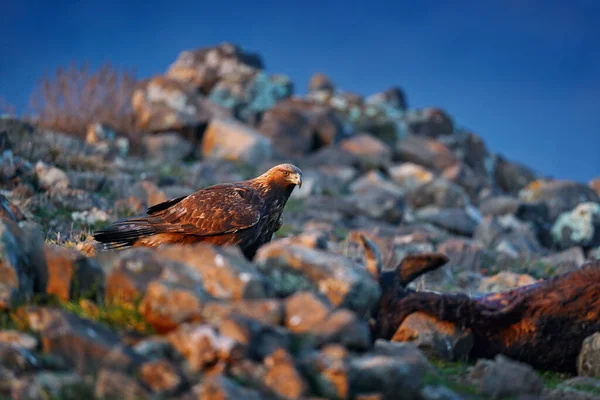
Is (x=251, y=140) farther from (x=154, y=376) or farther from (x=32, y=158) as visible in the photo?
(x=154, y=376)

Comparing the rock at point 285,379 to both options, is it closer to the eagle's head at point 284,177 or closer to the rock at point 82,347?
the rock at point 82,347

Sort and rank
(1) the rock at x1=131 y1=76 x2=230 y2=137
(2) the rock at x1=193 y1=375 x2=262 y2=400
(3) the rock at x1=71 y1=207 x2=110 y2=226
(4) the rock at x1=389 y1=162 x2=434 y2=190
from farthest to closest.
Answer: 1. (4) the rock at x1=389 y1=162 x2=434 y2=190
2. (1) the rock at x1=131 y1=76 x2=230 y2=137
3. (3) the rock at x1=71 y1=207 x2=110 y2=226
4. (2) the rock at x1=193 y1=375 x2=262 y2=400

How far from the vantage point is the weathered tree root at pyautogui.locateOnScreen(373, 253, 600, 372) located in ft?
22.1

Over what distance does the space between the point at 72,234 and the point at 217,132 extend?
1510 cm

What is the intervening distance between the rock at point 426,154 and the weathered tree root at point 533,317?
72.8 ft

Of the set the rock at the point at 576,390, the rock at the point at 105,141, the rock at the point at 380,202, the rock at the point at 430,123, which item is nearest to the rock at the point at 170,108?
the rock at the point at 105,141

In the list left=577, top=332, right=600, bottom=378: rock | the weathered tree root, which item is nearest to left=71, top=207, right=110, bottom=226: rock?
the weathered tree root

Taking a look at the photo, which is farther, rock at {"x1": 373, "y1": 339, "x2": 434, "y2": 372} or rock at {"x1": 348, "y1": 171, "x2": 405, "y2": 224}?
rock at {"x1": 348, "y1": 171, "x2": 405, "y2": 224}

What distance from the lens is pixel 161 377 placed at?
4000 millimetres

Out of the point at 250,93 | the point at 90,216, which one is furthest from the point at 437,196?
the point at 90,216

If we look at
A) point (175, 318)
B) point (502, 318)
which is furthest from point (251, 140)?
point (175, 318)

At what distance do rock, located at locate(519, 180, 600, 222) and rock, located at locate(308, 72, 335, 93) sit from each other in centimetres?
1736

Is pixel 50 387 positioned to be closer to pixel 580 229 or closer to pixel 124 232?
pixel 124 232

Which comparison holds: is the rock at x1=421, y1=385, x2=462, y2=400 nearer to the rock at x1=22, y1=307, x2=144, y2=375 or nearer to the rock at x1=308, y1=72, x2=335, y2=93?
the rock at x1=22, y1=307, x2=144, y2=375
